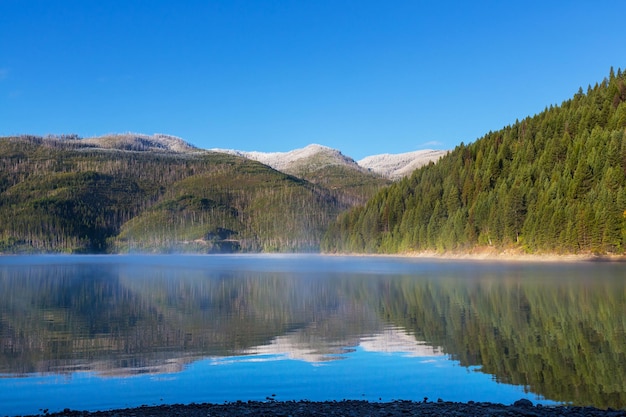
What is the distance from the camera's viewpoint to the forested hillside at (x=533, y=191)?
108 meters

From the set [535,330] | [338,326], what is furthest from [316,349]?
[535,330]

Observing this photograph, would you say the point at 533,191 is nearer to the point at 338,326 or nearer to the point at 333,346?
the point at 338,326

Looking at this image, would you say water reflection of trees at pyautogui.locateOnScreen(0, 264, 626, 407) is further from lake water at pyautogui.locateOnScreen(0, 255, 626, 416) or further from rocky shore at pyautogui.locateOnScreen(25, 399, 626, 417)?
rocky shore at pyautogui.locateOnScreen(25, 399, 626, 417)

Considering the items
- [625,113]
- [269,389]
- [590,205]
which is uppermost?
[625,113]

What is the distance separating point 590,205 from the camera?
354 feet

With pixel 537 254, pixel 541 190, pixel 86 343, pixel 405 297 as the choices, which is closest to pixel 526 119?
pixel 541 190

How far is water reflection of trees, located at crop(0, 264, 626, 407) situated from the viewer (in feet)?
73.6

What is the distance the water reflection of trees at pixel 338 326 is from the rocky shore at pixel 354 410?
2.33 metres

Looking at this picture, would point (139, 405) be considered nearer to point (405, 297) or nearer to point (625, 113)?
point (405, 297)

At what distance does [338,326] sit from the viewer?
3356 cm

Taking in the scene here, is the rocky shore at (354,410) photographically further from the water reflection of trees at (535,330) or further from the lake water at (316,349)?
the water reflection of trees at (535,330)

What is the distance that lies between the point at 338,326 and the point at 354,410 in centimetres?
1791

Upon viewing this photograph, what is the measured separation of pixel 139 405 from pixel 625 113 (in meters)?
148

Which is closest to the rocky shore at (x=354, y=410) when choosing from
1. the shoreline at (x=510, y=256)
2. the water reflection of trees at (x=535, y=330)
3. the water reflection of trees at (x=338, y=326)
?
the water reflection of trees at (x=535, y=330)
